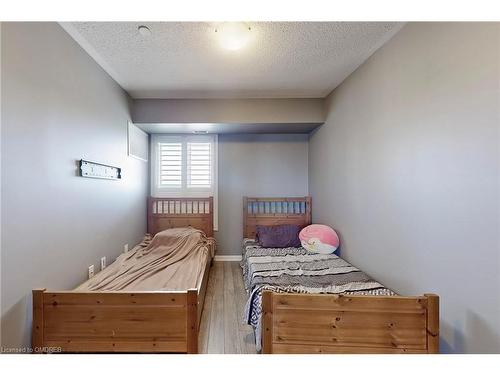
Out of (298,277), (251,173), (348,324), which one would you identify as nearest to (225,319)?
(298,277)

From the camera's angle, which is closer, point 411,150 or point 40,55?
point 40,55

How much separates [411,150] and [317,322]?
1235 mm

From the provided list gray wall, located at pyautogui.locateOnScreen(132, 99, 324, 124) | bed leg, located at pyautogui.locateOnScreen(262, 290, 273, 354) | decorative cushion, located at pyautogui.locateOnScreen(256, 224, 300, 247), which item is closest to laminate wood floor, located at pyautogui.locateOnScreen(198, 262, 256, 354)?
bed leg, located at pyautogui.locateOnScreen(262, 290, 273, 354)

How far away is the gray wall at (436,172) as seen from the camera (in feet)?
3.42

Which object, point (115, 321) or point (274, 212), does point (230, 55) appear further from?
point (274, 212)

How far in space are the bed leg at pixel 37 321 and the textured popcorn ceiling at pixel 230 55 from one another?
177 cm

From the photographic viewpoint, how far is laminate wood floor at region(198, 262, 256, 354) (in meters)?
1.69

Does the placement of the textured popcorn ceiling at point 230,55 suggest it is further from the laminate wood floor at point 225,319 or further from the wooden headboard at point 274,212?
the laminate wood floor at point 225,319

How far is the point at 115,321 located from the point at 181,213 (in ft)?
7.27

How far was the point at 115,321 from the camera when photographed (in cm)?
135

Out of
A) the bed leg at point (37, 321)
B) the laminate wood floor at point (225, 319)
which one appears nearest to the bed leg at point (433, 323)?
the laminate wood floor at point (225, 319)

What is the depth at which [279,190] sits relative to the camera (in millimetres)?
3639
